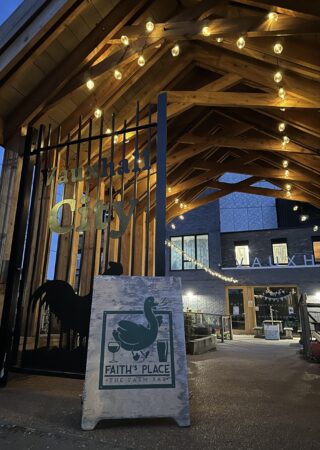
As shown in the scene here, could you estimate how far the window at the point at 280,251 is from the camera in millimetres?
13897

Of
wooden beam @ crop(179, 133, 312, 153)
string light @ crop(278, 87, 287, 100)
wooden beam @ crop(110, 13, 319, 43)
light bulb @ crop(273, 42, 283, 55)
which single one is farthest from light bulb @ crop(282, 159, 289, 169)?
wooden beam @ crop(110, 13, 319, 43)

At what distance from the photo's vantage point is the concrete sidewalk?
68.1 inches

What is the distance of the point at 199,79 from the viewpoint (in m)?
6.32

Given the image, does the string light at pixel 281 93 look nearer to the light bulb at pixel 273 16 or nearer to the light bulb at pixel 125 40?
the light bulb at pixel 273 16

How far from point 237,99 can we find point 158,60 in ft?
4.83

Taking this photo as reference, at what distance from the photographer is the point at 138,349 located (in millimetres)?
2129

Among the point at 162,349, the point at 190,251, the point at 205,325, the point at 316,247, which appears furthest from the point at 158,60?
the point at 316,247

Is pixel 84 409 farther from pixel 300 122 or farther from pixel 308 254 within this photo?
pixel 308 254

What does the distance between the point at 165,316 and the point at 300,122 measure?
4.94 metres

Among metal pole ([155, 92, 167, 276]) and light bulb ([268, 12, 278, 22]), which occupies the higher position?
light bulb ([268, 12, 278, 22])

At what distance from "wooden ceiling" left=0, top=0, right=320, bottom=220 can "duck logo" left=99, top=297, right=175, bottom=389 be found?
3.05m

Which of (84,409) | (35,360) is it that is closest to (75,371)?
(35,360)

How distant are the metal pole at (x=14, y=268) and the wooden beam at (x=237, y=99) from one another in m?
2.63

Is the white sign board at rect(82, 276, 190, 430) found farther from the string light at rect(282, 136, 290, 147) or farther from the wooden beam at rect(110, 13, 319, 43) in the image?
the string light at rect(282, 136, 290, 147)
